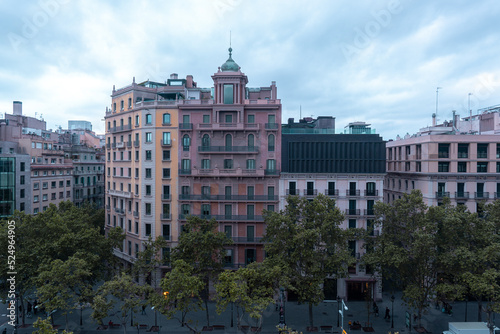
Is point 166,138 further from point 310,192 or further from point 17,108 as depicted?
point 17,108

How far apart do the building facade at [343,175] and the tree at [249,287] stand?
14.4m

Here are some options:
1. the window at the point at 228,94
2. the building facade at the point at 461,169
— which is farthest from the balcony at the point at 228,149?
the building facade at the point at 461,169

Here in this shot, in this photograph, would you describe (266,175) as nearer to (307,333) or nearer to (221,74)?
(221,74)

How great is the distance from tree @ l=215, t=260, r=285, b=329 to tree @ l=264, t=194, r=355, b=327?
7.21 ft

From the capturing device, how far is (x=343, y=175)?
147ft

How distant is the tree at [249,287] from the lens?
2888 centimetres

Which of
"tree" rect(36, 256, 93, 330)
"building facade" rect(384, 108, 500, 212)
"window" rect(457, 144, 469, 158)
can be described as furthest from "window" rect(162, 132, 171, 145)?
"window" rect(457, 144, 469, 158)

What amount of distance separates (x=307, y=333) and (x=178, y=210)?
80.7ft

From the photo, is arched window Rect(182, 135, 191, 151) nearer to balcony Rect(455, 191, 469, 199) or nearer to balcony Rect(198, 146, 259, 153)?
balcony Rect(198, 146, 259, 153)

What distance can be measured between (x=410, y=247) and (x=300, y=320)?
16.6m

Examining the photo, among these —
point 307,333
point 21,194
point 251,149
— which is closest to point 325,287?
point 307,333

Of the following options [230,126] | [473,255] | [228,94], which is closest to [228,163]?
[230,126]

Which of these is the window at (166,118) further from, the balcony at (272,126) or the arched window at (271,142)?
the arched window at (271,142)

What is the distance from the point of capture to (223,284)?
2939 centimetres
